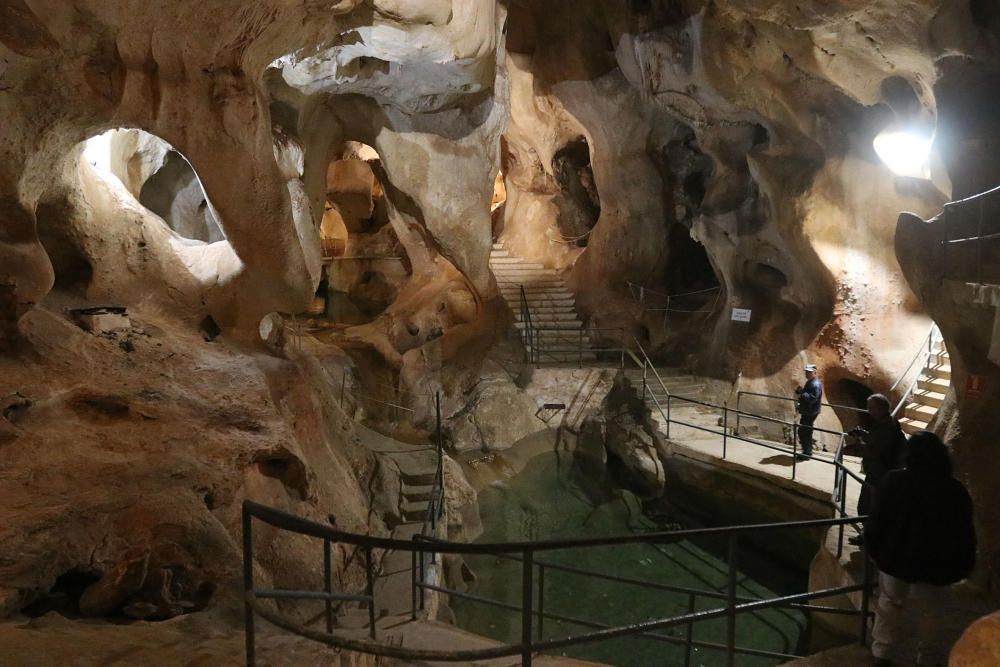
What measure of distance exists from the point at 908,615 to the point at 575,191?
19.7 m

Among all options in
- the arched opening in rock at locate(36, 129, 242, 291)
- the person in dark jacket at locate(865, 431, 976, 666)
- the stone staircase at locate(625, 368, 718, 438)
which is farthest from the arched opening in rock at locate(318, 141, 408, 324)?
the person in dark jacket at locate(865, 431, 976, 666)

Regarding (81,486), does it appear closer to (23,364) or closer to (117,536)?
(117,536)

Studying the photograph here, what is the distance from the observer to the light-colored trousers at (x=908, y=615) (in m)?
3.69

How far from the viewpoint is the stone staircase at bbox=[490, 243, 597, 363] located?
1656 centimetres

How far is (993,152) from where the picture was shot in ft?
26.6

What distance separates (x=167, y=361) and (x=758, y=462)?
850cm

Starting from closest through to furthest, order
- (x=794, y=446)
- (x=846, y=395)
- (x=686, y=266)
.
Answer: (x=794, y=446)
(x=846, y=395)
(x=686, y=266)

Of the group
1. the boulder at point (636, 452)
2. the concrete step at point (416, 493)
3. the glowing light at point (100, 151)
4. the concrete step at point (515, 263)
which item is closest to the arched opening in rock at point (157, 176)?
the glowing light at point (100, 151)

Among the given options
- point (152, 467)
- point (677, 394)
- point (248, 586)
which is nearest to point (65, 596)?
point (152, 467)

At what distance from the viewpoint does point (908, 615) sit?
3.71 meters

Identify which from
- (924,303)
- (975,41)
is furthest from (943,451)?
(975,41)

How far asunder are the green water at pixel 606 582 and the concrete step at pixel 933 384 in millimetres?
3687

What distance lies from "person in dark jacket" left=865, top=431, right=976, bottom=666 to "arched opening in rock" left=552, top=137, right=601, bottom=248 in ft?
60.4

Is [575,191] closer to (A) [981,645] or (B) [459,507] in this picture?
(B) [459,507]
